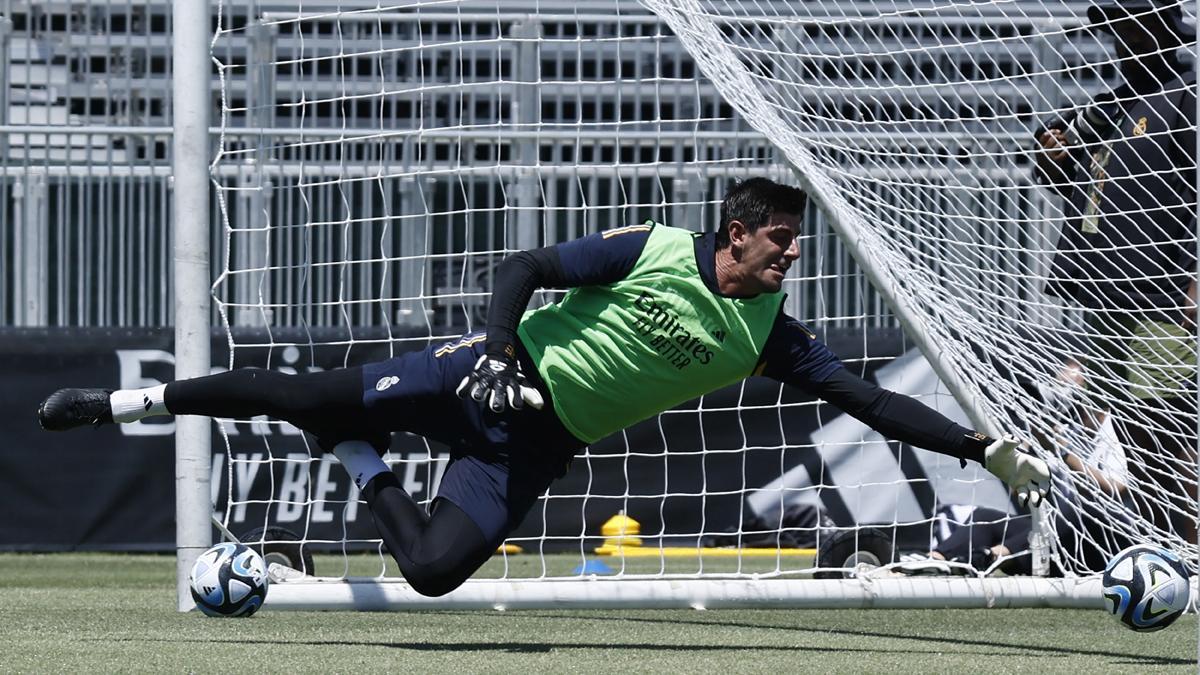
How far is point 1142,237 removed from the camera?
621 cm

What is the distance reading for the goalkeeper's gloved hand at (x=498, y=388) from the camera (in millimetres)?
4470

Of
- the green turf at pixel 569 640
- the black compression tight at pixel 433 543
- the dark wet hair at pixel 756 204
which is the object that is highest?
the dark wet hair at pixel 756 204

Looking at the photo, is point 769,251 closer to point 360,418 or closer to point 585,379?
point 585,379

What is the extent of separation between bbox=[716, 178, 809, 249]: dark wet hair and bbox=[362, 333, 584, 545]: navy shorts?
2.41 feet

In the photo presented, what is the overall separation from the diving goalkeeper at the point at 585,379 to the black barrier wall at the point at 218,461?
10.8ft

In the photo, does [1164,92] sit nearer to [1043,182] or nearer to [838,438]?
[1043,182]

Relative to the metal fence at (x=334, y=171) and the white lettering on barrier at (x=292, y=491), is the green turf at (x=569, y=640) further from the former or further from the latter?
the metal fence at (x=334, y=171)

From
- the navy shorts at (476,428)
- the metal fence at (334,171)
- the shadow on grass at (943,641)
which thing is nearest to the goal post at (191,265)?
the navy shorts at (476,428)

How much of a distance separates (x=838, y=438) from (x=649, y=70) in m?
2.46

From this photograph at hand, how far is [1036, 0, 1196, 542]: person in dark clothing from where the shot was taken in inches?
236

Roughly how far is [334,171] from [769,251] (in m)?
4.38

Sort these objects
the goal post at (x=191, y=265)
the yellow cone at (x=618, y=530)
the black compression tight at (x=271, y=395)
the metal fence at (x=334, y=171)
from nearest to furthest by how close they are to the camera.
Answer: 1. the black compression tight at (x=271, y=395)
2. the goal post at (x=191, y=265)
3. the yellow cone at (x=618, y=530)
4. the metal fence at (x=334, y=171)

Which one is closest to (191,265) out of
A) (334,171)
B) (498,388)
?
(498,388)

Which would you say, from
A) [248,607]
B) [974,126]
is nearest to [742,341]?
[248,607]
